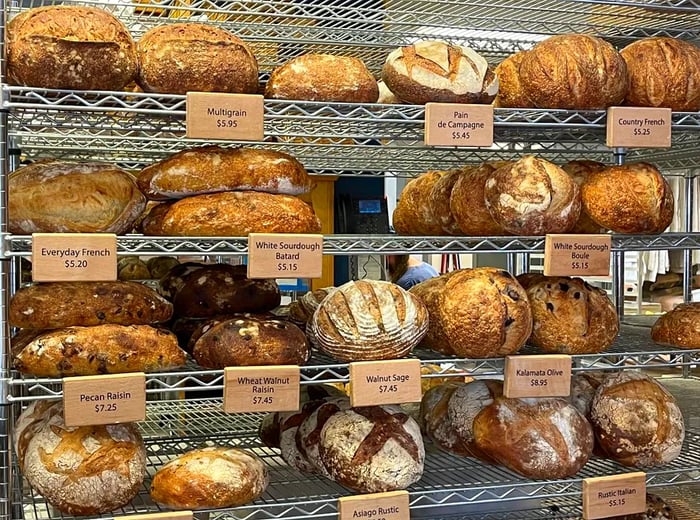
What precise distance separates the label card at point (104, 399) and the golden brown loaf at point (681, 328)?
140 centimetres

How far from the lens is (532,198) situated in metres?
1.82

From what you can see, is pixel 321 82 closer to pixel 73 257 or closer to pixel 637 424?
pixel 73 257

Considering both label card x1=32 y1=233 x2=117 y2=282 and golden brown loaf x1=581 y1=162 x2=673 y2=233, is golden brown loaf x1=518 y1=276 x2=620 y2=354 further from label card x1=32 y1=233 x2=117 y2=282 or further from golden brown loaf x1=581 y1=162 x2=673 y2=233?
label card x1=32 y1=233 x2=117 y2=282

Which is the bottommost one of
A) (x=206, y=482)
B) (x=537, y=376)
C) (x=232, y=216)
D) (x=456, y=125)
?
(x=206, y=482)

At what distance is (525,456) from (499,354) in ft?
0.84

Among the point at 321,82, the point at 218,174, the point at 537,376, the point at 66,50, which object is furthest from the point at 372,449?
the point at 66,50

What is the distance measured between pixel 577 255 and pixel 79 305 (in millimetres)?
1135

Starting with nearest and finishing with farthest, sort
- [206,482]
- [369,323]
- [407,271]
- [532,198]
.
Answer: [206,482], [369,323], [532,198], [407,271]

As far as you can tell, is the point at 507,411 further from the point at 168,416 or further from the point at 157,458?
the point at 168,416

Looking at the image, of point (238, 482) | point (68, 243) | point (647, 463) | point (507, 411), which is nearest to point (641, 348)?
point (647, 463)

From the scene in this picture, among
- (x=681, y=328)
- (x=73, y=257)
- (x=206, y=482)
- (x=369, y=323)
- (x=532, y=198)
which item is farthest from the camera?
(x=681, y=328)

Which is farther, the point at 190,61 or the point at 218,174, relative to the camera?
the point at 218,174

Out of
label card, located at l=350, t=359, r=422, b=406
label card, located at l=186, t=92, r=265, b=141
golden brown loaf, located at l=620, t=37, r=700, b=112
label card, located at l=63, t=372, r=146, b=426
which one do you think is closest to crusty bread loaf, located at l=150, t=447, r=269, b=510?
label card, located at l=63, t=372, r=146, b=426

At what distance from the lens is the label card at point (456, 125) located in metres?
1.74
